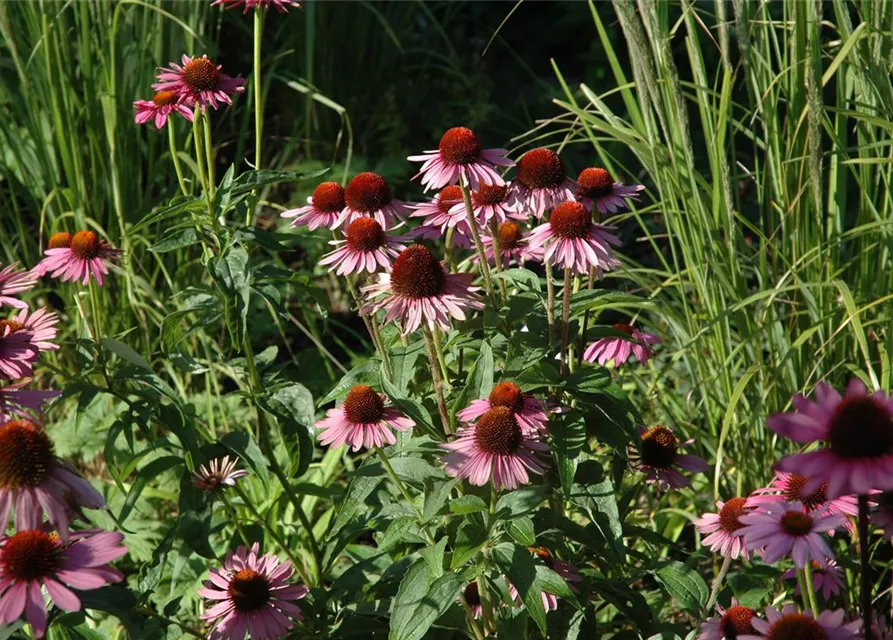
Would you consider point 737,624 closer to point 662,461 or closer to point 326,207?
point 662,461

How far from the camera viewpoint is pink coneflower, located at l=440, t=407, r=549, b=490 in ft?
4.41

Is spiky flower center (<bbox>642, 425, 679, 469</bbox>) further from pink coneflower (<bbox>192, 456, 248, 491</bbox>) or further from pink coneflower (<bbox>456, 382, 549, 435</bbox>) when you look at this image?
pink coneflower (<bbox>192, 456, 248, 491</bbox>)

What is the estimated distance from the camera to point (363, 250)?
5.08 feet

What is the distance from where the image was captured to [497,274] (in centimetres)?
160

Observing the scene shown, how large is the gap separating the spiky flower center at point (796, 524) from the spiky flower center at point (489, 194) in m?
0.64

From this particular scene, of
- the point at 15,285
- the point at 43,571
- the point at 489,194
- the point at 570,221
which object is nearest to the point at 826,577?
the point at 570,221

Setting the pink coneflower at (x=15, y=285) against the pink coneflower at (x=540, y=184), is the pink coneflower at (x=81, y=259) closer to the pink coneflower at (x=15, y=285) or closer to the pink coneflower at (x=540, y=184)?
the pink coneflower at (x=15, y=285)

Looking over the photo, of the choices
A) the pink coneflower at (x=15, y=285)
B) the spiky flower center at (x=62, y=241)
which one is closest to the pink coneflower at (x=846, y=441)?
the pink coneflower at (x=15, y=285)

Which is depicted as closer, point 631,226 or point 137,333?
point 137,333

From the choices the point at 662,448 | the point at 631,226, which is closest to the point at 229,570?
the point at 662,448

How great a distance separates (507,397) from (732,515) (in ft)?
1.35

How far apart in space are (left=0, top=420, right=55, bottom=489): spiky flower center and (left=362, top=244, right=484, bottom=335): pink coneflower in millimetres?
476

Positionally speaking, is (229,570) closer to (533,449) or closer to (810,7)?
(533,449)

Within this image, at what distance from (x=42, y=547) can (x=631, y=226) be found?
292 cm
